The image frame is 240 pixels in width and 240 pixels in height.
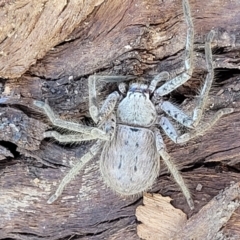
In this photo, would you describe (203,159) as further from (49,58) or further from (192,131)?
(49,58)

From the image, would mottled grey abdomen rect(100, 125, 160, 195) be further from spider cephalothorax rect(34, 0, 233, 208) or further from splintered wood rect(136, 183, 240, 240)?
splintered wood rect(136, 183, 240, 240)

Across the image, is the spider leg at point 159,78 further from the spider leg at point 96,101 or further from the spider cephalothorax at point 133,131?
the spider leg at point 96,101

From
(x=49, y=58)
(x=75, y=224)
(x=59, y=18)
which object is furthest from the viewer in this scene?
(x=75, y=224)

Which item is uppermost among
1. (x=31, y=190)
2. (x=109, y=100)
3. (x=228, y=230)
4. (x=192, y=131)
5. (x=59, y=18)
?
(x=59, y=18)

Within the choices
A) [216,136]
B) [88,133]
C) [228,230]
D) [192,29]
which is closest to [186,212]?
[228,230]

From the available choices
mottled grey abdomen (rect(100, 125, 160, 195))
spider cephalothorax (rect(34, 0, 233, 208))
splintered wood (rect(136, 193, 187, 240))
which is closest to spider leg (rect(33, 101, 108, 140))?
spider cephalothorax (rect(34, 0, 233, 208))

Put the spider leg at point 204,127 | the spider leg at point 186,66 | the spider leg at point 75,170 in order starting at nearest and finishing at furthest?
the spider leg at point 186,66
the spider leg at point 204,127
the spider leg at point 75,170

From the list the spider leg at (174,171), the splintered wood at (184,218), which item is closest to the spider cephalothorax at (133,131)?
the spider leg at (174,171)
